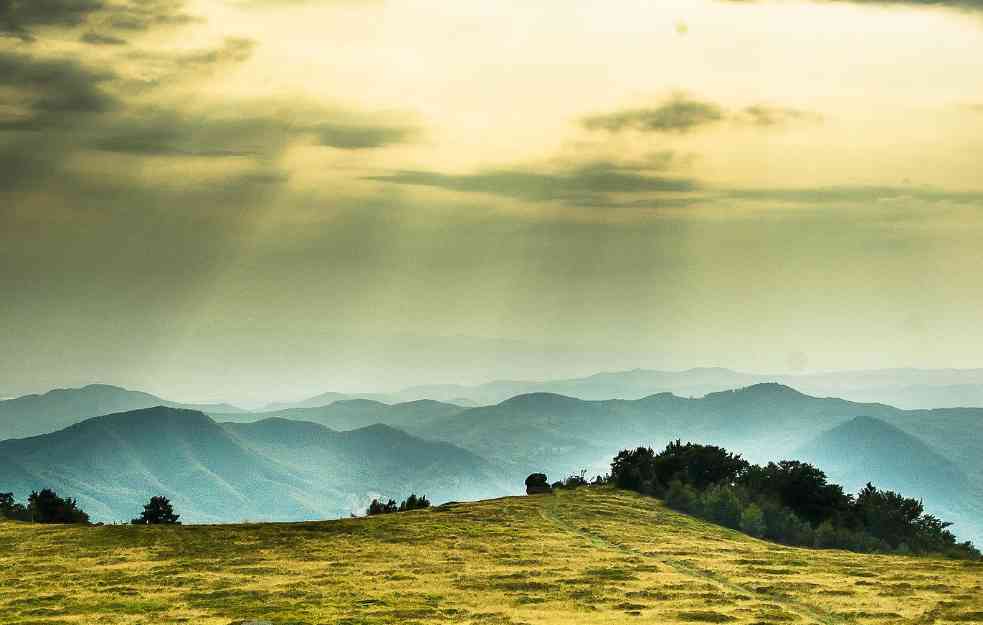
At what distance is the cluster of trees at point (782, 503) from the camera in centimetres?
12475

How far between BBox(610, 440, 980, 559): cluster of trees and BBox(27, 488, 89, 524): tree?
3563 inches

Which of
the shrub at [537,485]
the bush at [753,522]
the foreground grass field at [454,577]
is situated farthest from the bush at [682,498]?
the foreground grass field at [454,577]

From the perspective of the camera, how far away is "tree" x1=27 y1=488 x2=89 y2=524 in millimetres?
150250

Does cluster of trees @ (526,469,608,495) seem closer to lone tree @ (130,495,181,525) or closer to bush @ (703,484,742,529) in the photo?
bush @ (703,484,742,529)

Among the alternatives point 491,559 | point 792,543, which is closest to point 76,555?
point 491,559

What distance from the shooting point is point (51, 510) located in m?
153

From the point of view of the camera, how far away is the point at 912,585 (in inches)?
2680

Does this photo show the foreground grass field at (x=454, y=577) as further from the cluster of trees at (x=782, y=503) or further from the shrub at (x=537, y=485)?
the shrub at (x=537, y=485)

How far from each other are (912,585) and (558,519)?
2071 inches

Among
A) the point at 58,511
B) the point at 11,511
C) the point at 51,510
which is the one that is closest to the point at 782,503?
the point at 58,511

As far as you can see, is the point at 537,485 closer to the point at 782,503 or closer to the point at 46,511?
the point at 782,503

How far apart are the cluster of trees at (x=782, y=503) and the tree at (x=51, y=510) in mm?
90496

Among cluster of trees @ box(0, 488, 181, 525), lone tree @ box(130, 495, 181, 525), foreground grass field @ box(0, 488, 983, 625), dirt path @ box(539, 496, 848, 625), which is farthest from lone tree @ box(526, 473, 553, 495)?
lone tree @ box(130, 495, 181, 525)

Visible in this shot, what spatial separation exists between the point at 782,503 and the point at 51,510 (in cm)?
11385
